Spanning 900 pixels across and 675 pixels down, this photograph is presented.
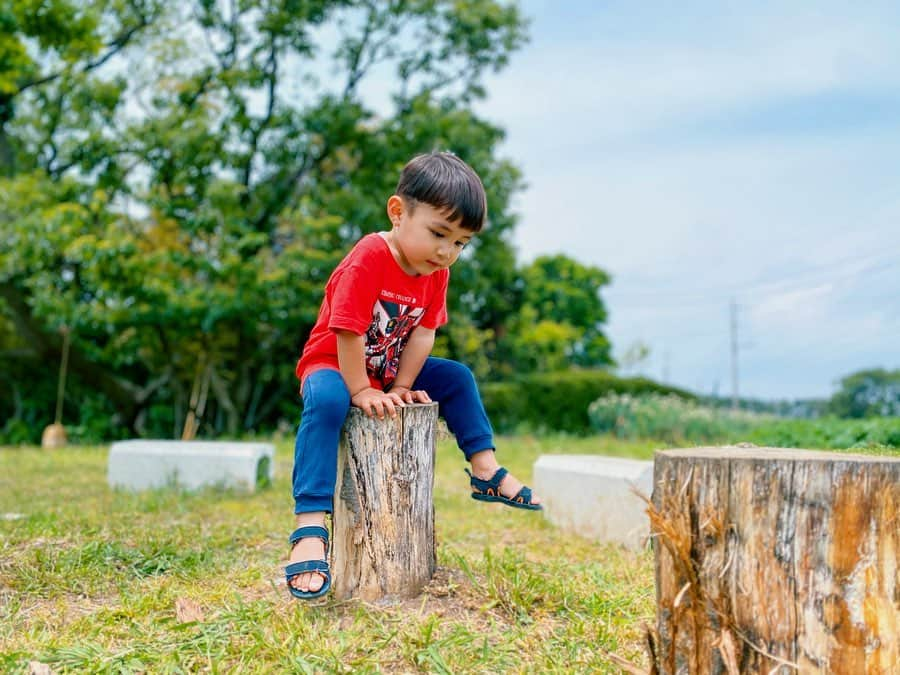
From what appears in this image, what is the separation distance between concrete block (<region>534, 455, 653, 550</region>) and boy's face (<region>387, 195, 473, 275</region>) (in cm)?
220

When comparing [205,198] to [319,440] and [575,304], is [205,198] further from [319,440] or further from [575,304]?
[575,304]

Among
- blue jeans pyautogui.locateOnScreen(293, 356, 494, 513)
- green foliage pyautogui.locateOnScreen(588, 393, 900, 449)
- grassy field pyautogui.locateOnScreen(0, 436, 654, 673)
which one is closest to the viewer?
grassy field pyautogui.locateOnScreen(0, 436, 654, 673)

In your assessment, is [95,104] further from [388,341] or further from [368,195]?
[388,341]

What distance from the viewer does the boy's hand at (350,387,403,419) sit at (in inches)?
117

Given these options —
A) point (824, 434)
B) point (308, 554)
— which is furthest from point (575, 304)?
point (308, 554)

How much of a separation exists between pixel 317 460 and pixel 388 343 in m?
0.59

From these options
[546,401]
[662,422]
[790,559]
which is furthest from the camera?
[546,401]

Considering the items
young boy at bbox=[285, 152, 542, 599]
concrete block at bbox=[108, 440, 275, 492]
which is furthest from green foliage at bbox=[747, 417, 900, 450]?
concrete block at bbox=[108, 440, 275, 492]

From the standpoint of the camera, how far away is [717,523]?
2059 mm

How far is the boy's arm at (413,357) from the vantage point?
332 cm

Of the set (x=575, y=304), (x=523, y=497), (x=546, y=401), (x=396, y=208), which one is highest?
(x=575, y=304)

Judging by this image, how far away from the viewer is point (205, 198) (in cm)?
1165

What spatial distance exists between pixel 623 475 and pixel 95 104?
10.6 m

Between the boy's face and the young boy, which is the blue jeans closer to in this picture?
the young boy
